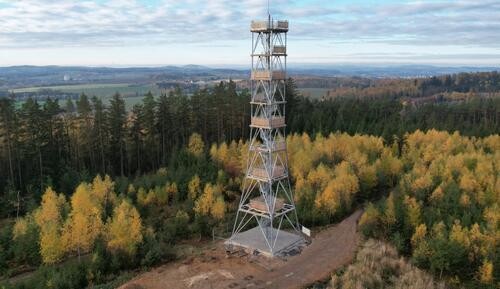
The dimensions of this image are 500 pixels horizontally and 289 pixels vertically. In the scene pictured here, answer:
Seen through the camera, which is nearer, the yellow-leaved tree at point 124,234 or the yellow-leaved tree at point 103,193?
the yellow-leaved tree at point 124,234

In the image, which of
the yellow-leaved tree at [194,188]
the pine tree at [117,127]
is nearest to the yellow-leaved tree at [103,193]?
the yellow-leaved tree at [194,188]

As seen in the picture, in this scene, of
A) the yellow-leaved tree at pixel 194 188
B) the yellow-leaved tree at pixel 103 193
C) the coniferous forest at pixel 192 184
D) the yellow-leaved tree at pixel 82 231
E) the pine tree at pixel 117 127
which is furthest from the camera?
the pine tree at pixel 117 127

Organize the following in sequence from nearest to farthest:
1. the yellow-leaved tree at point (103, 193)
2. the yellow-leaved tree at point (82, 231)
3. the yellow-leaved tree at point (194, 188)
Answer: the yellow-leaved tree at point (82, 231)
the yellow-leaved tree at point (103, 193)
the yellow-leaved tree at point (194, 188)

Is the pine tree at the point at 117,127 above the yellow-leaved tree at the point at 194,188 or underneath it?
above

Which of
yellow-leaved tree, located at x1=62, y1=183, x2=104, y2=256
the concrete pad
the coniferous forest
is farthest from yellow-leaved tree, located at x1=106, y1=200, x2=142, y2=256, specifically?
the concrete pad

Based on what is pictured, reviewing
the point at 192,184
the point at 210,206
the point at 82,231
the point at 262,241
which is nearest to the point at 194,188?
the point at 192,184

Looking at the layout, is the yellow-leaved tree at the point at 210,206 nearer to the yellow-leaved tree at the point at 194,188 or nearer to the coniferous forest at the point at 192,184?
the coniferous forest at the point at 192,184

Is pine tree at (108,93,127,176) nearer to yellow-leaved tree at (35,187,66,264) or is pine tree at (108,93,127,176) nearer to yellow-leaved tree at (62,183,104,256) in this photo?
yellow-leaved tree at (35,187,66,264)

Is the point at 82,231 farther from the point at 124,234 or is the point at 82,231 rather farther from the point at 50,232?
the point at 124,234
